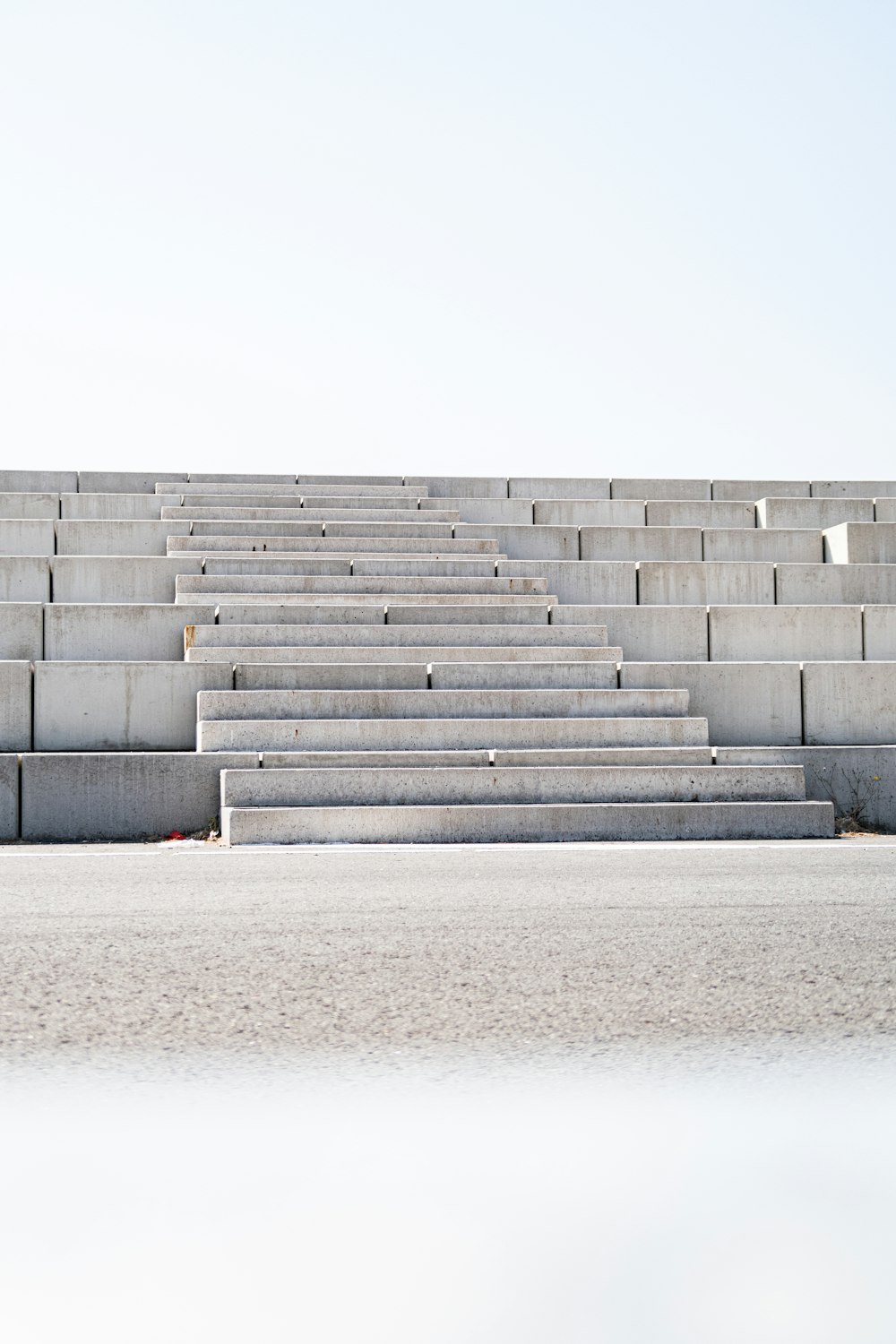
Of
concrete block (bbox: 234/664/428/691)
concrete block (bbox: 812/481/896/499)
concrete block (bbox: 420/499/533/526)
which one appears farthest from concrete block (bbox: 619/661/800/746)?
concrete block (bbox: 812/481/896/499)

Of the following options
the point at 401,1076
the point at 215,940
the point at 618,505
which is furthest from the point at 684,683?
the point at 401,1076

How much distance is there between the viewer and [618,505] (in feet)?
54.4

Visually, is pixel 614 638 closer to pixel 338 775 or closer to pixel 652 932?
pixel 338 775

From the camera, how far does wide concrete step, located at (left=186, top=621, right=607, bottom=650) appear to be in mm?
11938

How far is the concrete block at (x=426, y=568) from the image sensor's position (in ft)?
45.3

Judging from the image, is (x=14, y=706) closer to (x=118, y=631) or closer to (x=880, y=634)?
(x=118, y=631)

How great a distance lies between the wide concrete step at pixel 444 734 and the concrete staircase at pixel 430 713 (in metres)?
0.02

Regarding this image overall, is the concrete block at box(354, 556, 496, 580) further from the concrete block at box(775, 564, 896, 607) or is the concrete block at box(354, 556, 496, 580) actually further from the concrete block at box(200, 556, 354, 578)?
the concrete block at box(775, 564, 896, 607)

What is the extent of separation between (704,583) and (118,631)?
650 cm

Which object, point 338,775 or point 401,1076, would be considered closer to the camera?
point 401,1076

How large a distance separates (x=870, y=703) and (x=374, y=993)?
8472 mm

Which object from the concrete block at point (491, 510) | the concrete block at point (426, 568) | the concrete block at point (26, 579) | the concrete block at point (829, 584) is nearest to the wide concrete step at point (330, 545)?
the concrete block at point (426, 568)

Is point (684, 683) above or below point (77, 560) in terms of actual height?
below

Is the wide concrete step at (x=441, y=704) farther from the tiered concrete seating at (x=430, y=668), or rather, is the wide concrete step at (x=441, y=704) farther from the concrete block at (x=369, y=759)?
the concrete block at (x=369, y=759)
